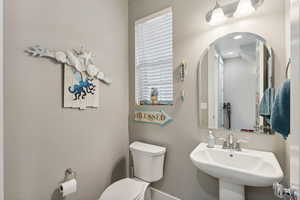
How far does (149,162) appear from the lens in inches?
69.4

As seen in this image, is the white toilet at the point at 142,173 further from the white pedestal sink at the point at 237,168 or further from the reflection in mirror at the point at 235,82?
the reflection in mirror at the point at 235,82

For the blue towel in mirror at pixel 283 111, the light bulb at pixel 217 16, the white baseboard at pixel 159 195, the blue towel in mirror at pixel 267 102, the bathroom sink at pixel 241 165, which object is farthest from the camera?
the white baseboard at pixel 159 195

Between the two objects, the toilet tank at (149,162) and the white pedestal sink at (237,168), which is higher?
the white pedestal sink at (237,168)

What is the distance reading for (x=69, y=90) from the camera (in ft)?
5.22

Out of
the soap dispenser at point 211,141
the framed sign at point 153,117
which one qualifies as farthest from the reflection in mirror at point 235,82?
the framed sign at point 153,117

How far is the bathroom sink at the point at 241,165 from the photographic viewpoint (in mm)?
1019

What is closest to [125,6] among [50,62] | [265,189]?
[50,62]

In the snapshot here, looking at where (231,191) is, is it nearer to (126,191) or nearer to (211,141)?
(211,141)

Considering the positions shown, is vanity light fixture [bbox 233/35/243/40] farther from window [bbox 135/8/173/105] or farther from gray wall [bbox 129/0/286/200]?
window [bbox 135/8/173/105]

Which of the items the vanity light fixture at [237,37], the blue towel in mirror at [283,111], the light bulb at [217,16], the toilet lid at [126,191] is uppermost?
the light bulb at [217,16]

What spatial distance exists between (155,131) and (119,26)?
1.43 m

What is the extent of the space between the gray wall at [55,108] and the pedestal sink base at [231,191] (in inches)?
50.0

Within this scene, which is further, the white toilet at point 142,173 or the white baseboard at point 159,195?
the white baseboard at point 159,195

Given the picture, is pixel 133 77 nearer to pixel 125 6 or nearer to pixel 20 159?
pixel 125 6
